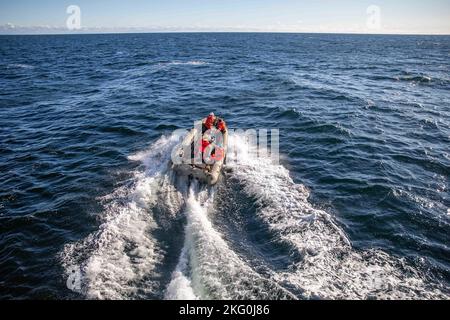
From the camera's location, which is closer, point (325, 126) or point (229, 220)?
point (229, 220)

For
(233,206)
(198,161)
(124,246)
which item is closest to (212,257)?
(124,246)

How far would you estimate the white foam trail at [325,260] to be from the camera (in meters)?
7.77

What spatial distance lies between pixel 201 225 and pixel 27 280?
189 inches

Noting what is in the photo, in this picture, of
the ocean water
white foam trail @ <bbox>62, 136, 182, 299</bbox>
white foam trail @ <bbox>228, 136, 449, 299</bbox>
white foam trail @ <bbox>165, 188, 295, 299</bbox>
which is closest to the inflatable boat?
the ocean water

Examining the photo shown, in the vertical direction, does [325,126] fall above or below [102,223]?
above

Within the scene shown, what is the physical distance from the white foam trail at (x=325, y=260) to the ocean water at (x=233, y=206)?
0.12 feet

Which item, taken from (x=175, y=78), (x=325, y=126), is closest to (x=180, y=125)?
(x=325, y=126)

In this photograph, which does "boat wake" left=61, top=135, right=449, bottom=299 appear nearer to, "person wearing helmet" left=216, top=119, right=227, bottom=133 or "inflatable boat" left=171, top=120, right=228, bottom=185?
"inflatable boat" left=171, top=120, right=228, bottom=185

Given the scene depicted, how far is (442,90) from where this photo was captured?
2723cm

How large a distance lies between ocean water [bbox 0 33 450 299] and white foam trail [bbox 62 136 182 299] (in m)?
0.04

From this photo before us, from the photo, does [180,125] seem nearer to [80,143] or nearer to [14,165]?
[80,143]

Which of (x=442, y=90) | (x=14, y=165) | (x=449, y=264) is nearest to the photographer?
(x=449, y=264)

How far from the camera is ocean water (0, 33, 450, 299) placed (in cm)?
797

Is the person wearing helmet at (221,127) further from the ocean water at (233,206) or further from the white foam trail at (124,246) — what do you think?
the white foam trail at (124,246)
